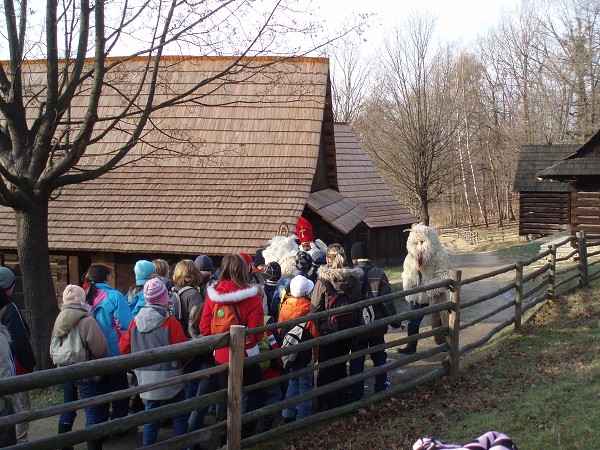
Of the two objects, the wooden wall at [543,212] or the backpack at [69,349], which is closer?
the backpack at [69,349]

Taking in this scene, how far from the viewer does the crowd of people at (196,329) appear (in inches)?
218

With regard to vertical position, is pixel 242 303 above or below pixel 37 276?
above

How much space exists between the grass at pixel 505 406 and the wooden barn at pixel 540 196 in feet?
81.9

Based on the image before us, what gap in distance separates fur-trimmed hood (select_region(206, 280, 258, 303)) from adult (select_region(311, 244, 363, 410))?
38.7 inches

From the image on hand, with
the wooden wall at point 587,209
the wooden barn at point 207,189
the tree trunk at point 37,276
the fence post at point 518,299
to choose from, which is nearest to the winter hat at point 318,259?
the fence post at point 518,299

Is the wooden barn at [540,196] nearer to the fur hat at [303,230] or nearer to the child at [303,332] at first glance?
the fur hat at [303,230]

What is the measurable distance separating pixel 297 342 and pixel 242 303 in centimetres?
75

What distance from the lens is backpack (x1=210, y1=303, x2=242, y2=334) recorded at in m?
5.59

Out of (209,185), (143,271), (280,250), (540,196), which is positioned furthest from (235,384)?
(540,196)

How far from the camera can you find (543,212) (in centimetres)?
3272

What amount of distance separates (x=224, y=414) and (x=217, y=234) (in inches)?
325

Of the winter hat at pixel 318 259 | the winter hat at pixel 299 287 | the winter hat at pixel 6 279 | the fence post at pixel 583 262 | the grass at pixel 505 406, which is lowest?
the grass at pixel 505 406

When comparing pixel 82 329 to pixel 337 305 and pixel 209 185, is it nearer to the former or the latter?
pixel 337 305

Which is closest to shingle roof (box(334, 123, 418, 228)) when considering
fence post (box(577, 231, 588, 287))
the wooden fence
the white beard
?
fence post (box(577, 231, 588, 287))
